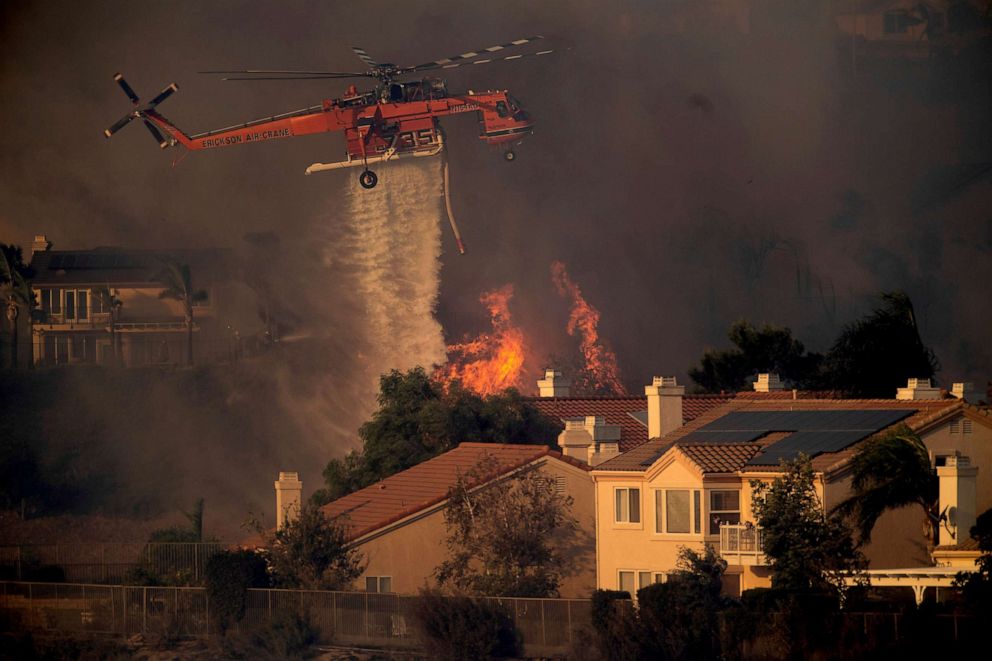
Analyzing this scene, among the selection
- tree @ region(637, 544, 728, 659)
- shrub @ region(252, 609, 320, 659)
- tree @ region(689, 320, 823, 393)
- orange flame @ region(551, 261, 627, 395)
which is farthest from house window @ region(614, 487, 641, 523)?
orange flame @ region(551, 261, 627, 395)

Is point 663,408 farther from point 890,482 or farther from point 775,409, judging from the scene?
point 890,482

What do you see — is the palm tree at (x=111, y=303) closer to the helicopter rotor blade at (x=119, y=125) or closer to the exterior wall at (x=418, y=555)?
the helicopter rotor blade at (x=119, y=125)

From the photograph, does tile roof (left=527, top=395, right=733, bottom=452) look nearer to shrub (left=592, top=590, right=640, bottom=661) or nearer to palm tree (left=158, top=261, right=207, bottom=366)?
shrub (left=592, top=590, right=640, bottom=661)

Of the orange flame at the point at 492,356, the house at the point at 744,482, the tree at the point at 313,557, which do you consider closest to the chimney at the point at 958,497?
the house at the point at 744,482

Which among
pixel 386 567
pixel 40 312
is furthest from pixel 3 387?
pixel 386 567

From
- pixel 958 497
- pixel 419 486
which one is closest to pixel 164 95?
pixel 419 486

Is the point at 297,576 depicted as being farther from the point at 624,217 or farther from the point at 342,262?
the point at 624,217
